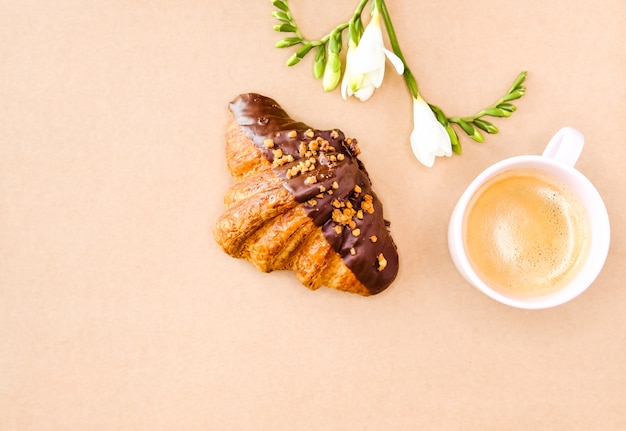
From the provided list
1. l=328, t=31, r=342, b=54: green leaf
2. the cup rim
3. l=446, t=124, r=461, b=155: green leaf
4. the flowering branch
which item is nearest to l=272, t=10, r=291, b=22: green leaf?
the flowering branch

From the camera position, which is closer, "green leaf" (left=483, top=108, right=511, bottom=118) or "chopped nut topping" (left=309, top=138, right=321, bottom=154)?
"chopped nut topping" (left=309, top=138, right=321, bottom=154)

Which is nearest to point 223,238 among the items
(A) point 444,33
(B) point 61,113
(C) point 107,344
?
(C) point 107,344

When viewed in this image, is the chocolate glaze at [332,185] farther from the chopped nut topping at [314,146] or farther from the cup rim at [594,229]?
the cup rim at [594,229]

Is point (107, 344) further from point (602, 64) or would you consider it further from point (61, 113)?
point (602, 64)

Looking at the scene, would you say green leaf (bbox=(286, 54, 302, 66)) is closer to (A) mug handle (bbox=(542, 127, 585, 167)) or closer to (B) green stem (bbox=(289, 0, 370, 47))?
(B) green stem (bbox=(289, 0, 370, 47))

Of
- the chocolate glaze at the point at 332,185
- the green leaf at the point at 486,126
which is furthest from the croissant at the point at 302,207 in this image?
the green leaf at the point at 486,126

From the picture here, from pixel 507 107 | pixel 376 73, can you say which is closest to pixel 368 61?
pixel 376 73

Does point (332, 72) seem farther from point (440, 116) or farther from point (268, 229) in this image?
point (268, 229)
